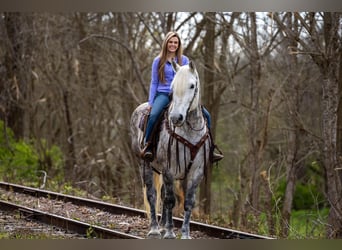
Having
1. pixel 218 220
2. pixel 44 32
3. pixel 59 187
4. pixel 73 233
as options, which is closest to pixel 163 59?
pixel 73 233

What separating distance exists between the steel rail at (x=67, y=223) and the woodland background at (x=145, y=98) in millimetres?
2342

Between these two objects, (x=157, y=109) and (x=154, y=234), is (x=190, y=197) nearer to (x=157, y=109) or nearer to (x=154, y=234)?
(x=154, y=234)

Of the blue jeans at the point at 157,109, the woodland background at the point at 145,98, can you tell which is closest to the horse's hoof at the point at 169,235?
the blue jeans at the point at 157,109

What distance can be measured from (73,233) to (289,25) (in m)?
5.07

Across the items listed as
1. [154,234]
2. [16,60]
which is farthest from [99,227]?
[16,60]

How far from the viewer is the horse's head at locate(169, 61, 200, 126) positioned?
5383mm

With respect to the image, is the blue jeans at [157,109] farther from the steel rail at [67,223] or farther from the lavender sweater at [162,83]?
the steel rail at [67,223]

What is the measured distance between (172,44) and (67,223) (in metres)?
2.31

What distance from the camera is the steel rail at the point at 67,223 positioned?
640cm

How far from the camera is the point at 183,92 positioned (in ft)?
17.8

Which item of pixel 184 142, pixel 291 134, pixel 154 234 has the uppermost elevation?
pixel 184 142

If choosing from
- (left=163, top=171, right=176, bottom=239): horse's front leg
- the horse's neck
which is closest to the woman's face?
the horse's neck

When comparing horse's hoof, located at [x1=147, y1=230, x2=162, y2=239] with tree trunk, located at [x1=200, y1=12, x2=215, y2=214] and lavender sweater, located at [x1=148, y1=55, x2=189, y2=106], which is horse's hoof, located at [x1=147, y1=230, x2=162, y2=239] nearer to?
lavender sweater, located at [x1=148, y1=55, x2=189, y2=106]

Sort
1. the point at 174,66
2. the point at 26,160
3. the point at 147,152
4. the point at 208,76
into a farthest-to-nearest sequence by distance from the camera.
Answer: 1. the point at 26,160
2. the point at 208,76
3. the point at 147,152
4. the point at 174,66
